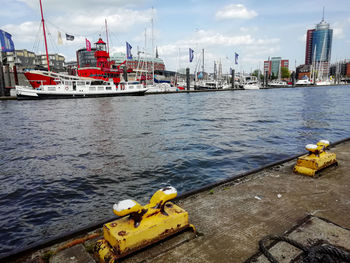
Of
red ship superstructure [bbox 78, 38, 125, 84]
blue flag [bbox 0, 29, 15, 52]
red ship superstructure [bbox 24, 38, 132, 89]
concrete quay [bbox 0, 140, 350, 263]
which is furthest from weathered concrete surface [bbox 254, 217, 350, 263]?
red ship superstructure [bbox 78, 38, 125, 84]

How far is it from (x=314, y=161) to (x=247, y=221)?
7.77 feet

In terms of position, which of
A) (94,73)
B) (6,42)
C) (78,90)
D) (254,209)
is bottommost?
(254,209)

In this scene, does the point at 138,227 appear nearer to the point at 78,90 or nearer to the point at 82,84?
the point at 78,90

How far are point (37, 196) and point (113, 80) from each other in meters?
46.4

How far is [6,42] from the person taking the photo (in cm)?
3584

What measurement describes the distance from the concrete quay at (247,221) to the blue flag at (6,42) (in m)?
43.5

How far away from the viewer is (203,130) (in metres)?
12.8

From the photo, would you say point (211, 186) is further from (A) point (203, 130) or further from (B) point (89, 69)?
(B) point (89, 69)

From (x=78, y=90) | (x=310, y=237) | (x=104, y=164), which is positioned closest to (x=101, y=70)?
(x=78, y=90)

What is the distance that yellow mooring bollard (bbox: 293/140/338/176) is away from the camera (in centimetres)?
447

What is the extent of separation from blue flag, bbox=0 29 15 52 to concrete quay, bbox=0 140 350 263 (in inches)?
1714

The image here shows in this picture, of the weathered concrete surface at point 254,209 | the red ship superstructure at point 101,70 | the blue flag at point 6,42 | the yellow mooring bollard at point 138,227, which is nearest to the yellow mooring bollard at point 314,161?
the weathered concrete surface at point 254,209

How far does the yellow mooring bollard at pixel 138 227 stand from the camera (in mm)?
2266

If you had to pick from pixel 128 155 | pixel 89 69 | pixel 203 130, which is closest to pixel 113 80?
pixel 89 69
